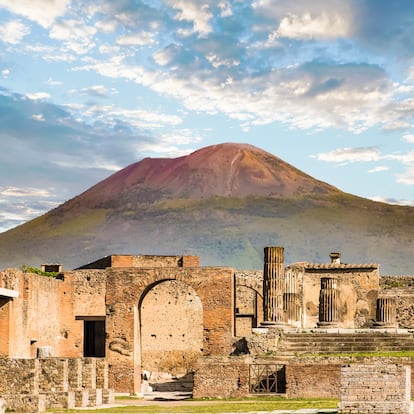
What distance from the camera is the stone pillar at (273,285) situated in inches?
1438

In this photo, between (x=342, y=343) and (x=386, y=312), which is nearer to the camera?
(x=342, y=343)

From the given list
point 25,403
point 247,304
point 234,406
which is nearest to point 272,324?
point 234,406

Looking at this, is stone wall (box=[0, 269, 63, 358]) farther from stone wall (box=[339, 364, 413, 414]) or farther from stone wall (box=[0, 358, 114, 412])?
stone wall (box=[339, 364, 413, 414])

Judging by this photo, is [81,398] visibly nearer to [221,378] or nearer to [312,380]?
[221,378]

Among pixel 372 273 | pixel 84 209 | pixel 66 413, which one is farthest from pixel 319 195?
pixel 66 413

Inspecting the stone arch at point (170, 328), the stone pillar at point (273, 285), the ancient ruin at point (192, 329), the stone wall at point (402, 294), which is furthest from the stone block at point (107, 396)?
the stone wall at point (402, 294)

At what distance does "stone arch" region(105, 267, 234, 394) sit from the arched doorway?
262 inches

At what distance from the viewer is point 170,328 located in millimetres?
44188

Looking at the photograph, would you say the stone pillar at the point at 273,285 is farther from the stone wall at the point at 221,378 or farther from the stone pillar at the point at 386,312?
the stone wall at the point at 221,378

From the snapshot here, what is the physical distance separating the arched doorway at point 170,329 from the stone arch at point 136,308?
666 cm

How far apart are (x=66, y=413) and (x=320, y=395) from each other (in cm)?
759

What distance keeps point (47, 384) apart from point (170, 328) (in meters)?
17.9

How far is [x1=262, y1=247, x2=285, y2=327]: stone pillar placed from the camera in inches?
1438

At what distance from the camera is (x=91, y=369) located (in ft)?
91.7
